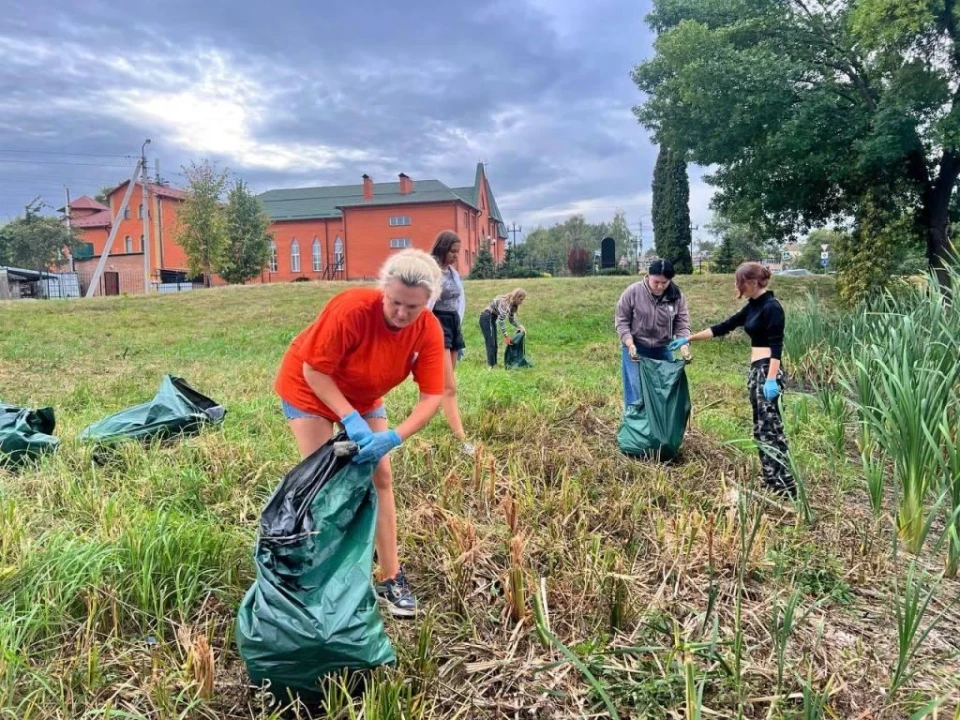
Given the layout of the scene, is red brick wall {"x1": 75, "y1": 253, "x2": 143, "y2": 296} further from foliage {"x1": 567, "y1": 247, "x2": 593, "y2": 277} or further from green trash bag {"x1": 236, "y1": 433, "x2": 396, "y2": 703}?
green trash bag {"x1": 236, "y1": 433, "x2": 396, "y2": 703}

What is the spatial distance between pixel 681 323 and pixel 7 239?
47.2 metres

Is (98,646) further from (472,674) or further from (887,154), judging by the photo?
(887,154)

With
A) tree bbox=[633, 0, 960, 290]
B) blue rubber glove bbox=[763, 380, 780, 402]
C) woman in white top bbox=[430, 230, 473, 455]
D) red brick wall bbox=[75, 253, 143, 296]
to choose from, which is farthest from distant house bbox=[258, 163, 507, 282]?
blue rubber glove bbox=[763, 380, 780, 402]

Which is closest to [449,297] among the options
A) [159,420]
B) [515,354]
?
[159,420]

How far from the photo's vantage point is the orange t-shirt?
2.15 m

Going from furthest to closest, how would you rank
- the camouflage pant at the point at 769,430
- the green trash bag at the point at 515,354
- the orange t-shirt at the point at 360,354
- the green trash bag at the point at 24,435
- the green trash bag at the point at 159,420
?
the green trash bag at the point at 515,354
the green trash bag at the point at 159,420
the green trash bag at the point at 24,435
the camouflage pant at the point at 769,430
the orange t-shirt at the point at 360,354

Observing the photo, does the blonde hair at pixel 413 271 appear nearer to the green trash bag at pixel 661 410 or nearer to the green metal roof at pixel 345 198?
the green trash bag at pixel 661 410

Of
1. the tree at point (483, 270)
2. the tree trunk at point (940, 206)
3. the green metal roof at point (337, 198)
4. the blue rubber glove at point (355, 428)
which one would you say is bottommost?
the blue rubber glove at point (355, 428)

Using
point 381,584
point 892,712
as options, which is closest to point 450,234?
point 381,584

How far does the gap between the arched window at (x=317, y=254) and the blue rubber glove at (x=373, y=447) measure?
143 ft

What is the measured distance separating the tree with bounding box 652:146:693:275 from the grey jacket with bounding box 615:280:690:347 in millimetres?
21472

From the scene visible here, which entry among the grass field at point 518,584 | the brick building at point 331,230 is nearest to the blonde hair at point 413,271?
the grass field at point 518,584

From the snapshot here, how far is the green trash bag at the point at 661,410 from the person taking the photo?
3.80 metres

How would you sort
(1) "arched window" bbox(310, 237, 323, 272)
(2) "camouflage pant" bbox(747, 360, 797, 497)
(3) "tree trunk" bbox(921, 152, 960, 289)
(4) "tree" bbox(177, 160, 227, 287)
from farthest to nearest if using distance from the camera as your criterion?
(1) "arched window" bbox(310, 237, 323, 272) < (4) "tree" bbox(177, 160, 227, 287) < (3) "tree trunk" bbox(921, 152, 960, 289) < (2) "camouflage pant" bbox(747, 360, 797, 497)
